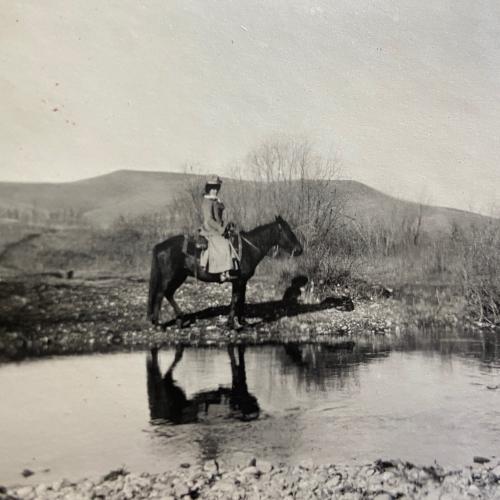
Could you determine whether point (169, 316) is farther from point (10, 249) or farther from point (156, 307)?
point (10, 249)

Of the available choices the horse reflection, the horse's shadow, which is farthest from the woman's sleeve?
the horse reflection

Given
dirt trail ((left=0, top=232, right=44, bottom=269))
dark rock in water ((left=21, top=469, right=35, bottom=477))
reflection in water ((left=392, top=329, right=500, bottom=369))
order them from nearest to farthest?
dark rock in water ((left=21, top=469, right=35, bottom=477)) → dirt trail ((left=0, top=232, right=44, bottom=269)) → reflection in water ((left=392, top=329, right=500, bottom=369))

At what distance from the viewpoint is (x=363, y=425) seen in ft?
18.8

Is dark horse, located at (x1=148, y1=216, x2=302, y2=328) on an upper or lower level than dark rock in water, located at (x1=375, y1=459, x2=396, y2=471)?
upper

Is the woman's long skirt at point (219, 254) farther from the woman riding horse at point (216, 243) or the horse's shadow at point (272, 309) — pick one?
the horse's shadow at point (272, 309)

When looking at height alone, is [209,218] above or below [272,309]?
above

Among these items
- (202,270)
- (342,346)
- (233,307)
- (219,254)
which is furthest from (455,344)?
(202,270)

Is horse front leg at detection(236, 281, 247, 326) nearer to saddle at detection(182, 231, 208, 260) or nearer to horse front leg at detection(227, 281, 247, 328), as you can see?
horse front leg at detection(227, 281, 247, 328)

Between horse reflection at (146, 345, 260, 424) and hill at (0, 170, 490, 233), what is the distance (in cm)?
237

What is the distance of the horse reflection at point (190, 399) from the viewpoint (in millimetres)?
5785

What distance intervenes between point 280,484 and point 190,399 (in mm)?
1735

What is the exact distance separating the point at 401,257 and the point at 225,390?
4.89 meters

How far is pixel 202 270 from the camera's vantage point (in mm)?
8719

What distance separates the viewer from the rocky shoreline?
178 inches
